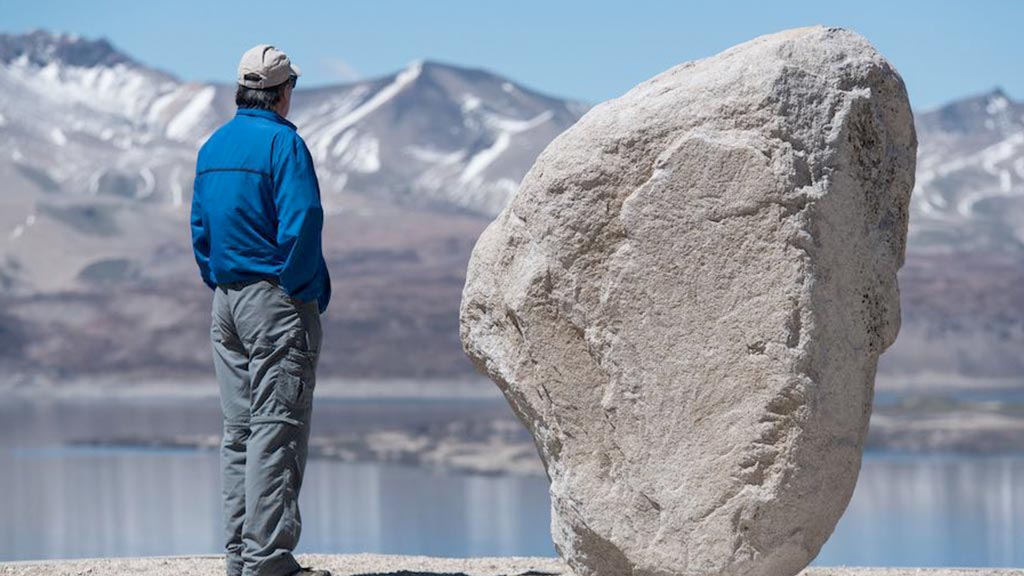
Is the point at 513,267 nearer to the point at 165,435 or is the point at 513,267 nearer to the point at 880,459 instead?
the point at 880,459

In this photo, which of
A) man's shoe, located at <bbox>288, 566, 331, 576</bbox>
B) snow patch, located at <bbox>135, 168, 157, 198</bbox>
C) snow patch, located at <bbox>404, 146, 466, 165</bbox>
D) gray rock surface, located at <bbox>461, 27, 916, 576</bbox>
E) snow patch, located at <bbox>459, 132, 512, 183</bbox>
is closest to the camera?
gray rock surface, located at <bbox>461, 27, 916, 576</bbox>

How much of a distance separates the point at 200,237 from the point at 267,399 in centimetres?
74

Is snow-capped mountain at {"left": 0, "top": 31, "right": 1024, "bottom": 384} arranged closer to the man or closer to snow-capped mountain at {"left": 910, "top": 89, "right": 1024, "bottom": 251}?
snow-capped mountain at {"left": 910, "top": 89, "right": 1024, "bottom": 251}

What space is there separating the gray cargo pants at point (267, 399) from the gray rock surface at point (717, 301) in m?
0.95

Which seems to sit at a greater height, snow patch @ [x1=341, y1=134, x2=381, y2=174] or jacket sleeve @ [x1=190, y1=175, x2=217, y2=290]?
snow patch @ [x1=341, y1=134, x2=381, y2=174]

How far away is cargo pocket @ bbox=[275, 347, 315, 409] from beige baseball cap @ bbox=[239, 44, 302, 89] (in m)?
1.05

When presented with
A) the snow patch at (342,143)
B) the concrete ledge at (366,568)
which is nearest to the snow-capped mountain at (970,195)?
the snow patch at (342,143)

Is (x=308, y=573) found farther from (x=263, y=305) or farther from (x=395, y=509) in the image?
(x=395, y=509)

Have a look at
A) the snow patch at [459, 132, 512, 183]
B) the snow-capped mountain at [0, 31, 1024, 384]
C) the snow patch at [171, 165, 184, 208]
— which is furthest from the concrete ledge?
the snow patch at [459, 132, 512, 183]

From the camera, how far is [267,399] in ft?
17.9

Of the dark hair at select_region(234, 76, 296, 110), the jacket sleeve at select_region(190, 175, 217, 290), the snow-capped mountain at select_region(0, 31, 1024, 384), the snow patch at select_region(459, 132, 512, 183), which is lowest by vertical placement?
the jacket sleeve at select_region(190, 175, 217, 290)

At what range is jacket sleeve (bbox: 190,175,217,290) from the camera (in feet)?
18.8

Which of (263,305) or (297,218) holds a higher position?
(297,218)

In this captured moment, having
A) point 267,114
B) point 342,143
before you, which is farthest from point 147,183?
point 267,114
